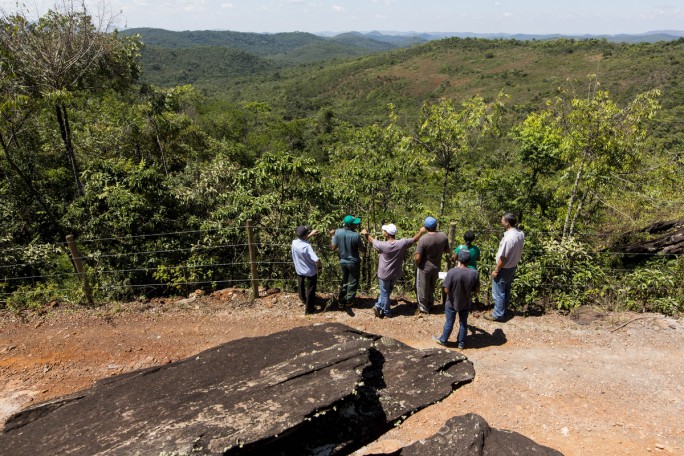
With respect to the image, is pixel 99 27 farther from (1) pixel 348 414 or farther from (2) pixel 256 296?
(1) pixel 348 414

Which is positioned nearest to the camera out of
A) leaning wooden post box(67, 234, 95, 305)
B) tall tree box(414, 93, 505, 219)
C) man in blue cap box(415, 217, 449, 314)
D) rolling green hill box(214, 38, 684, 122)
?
man in blue cap box(415, 217, 449, 314)

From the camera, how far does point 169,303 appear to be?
7.82 m

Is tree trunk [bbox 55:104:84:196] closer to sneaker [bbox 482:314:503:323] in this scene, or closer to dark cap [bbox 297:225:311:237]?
dark cap [bbox 297:225:311:237]

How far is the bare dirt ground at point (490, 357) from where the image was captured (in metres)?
4.64

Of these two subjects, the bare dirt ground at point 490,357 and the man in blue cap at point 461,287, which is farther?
the man in blue cap at point 461,287

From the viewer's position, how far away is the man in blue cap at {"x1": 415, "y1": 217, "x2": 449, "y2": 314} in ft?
21.2

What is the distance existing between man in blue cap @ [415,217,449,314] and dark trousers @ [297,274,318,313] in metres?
1.77

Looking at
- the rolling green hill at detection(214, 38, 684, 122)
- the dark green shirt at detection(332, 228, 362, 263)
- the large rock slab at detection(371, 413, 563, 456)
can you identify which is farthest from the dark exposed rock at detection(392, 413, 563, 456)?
the rolling green hill at detection(214, 38, 684, 122)

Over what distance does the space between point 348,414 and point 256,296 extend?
3.78 meters

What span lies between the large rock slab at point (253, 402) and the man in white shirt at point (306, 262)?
1502mm

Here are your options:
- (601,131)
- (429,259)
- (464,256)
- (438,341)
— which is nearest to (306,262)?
(429,259)

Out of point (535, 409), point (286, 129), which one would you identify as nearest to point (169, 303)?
point (535, 409)

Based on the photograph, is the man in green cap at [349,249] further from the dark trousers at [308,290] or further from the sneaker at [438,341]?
the sneaker at [438,341]

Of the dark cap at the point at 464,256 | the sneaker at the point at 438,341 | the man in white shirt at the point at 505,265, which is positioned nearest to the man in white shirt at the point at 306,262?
the sneaker at the point at 438,341
